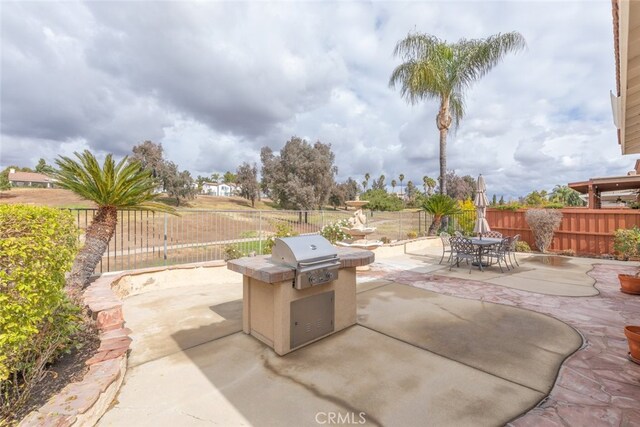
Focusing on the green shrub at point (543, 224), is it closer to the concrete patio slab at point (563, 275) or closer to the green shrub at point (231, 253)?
the concrete patio slab at point (563, 275)

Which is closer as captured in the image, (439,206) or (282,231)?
(282,231)

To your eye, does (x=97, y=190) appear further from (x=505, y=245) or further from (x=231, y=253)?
(x=505, y=245)

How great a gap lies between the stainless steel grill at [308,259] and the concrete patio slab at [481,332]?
4.19 feet

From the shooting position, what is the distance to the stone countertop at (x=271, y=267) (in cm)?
295

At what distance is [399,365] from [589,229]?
1209 centimetres

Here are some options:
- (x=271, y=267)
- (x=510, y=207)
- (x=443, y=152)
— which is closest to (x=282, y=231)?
(x=271, y=267)

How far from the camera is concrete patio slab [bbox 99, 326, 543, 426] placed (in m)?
2.22

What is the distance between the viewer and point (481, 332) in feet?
12.5

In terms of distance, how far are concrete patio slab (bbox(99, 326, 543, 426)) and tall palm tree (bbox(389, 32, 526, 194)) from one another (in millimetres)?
12015

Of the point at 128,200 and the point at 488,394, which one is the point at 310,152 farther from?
the point at 488,394

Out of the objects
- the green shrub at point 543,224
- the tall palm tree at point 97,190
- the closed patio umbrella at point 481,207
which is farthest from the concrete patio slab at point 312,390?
the green shrub at point 543,224

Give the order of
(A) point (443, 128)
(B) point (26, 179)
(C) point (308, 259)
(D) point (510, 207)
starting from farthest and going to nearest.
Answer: (B) point (26, 179)
(A) point (443, 128)
(D) point (510, 207)
(C) point (308, 259)

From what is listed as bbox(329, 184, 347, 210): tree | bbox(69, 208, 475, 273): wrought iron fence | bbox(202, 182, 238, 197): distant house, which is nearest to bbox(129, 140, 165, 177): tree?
bbox(329, 184, 347, 210): tree

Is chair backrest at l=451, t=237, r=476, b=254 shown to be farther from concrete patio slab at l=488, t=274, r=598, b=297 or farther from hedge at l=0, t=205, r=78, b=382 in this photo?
hedge at l=0, t=205, r=78, b=382
